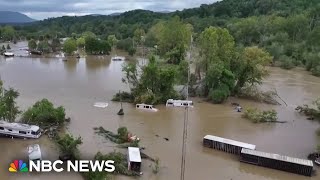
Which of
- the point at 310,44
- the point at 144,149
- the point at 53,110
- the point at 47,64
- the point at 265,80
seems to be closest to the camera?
the point at 144,149

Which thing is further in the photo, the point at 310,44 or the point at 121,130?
the point at 310,44

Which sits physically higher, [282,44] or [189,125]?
[282,44]

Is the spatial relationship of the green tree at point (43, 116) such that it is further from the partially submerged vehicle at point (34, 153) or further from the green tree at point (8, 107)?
the partially submerged vehicle at point (34, 153)

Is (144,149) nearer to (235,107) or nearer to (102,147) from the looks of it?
(102,147)

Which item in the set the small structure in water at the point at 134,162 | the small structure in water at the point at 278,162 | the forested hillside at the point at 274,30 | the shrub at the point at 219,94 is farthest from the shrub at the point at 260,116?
the forested hillside at the point at 274,30

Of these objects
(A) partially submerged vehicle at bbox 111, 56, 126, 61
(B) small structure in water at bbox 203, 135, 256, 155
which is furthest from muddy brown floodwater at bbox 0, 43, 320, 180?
(A) partially submerged vehicle at bbox 111, 56, 126, 61

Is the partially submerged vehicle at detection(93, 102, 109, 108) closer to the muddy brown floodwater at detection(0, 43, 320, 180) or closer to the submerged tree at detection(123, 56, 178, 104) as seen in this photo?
the muddy brown floodwater at detection(0, 43, 320, 180)

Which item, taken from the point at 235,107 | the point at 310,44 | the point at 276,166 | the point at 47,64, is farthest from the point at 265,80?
the point at 47,64
